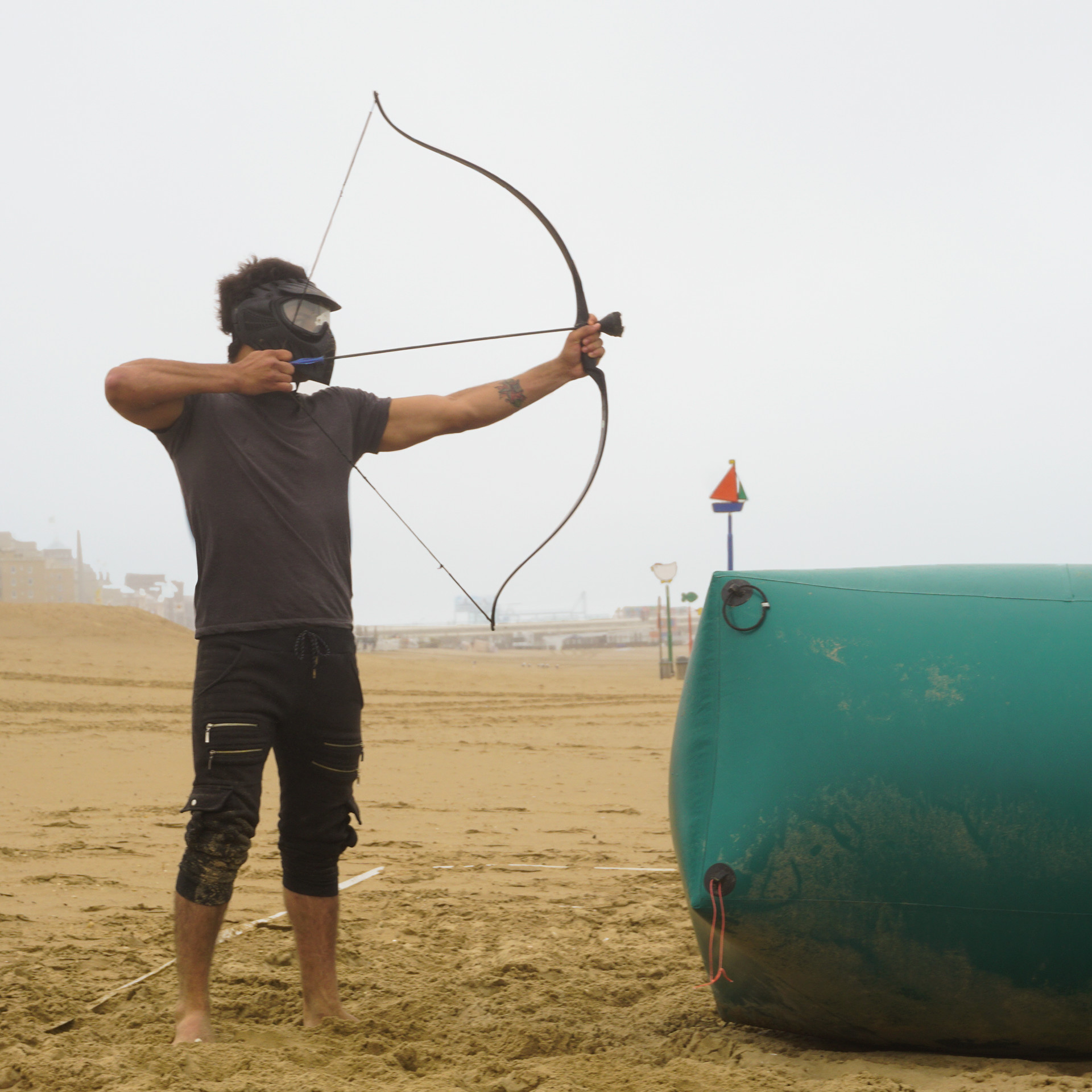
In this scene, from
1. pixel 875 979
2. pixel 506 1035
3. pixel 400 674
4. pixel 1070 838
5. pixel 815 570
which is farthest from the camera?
pixel 400 674

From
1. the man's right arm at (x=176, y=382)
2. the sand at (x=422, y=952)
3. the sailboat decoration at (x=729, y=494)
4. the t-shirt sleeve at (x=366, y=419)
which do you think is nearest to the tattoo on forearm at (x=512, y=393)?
the t-shirt sleeve at (x=366, y=419)

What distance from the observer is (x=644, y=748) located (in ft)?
31.5

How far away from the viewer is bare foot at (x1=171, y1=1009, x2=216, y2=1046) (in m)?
2.18

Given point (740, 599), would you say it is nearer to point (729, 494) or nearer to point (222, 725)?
point (222, 725)

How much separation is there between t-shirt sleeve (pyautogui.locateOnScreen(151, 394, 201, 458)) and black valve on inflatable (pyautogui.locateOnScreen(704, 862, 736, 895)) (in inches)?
58.7

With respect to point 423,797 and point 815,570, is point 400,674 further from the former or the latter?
point 815,570

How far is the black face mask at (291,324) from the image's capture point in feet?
8.36

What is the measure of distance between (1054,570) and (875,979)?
2.81 feet

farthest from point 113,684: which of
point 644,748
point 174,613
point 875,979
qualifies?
point 174,613

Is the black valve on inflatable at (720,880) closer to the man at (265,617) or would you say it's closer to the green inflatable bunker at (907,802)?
the green inflatable bunker at (907,802)

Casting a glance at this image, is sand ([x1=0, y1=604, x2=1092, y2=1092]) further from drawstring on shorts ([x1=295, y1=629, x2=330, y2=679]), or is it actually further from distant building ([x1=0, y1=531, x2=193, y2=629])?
distant building ([x1=0, y1=531, x2=193, y2=629])

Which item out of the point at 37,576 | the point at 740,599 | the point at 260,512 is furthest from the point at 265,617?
the point at 37,576

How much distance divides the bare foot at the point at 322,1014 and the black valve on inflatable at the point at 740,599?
126 cm

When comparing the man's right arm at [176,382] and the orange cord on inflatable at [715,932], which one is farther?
the man's right arm at [176,382]
